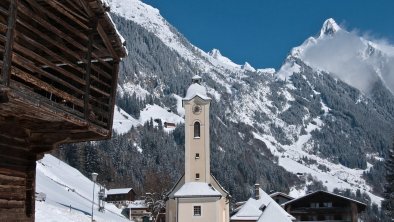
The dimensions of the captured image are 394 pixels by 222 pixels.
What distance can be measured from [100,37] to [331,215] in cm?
7376

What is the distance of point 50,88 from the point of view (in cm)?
1197

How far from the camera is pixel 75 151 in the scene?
134 m

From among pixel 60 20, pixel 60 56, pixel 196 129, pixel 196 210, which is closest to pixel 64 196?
pixel 196 210

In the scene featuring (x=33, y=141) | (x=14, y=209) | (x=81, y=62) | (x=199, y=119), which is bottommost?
(x=14, y=209)

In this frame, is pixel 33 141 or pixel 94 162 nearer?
pixel 33 141

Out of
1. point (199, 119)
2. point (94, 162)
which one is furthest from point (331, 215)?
point (94, 162)

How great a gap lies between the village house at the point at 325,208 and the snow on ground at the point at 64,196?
980 inches

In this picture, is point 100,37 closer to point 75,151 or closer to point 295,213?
point 295,213

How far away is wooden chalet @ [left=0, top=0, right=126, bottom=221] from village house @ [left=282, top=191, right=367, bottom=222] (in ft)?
235

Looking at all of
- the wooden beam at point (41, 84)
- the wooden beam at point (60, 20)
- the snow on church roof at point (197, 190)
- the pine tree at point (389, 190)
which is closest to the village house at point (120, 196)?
the pine tree at point (389, 190)

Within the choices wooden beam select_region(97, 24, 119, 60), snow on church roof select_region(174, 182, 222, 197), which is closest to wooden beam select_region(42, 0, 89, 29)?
wooden beam select_region(97, 24, 119, 60)

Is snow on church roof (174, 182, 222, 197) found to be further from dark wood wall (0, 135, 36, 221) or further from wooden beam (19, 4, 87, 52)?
wooden beam (19, 4, 87, 52)

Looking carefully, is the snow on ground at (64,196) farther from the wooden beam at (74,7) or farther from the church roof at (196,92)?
the church roof at (196,92)

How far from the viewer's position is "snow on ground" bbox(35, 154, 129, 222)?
106 feet
